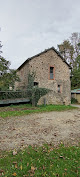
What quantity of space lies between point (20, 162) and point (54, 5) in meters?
11.1

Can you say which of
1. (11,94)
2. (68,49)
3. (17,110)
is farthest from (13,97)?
(68,49)

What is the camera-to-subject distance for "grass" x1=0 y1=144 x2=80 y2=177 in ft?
6.56

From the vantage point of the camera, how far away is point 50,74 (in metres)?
15.0

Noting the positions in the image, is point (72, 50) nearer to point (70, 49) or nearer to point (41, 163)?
point (70, 49)

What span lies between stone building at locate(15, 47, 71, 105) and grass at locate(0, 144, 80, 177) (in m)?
10.8

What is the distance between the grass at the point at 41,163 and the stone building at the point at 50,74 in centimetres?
1078

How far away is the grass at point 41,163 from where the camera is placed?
6.56ft

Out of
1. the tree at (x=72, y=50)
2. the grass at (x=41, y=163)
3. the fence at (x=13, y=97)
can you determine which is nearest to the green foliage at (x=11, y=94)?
the fence at (x=13, y=97)

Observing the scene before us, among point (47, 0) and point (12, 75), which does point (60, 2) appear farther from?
point (12, 75)

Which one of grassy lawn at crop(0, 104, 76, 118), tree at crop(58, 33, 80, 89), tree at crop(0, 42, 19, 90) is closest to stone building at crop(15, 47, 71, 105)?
tree at crop(0, 42, 19, 90)

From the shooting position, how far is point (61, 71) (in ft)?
52.4

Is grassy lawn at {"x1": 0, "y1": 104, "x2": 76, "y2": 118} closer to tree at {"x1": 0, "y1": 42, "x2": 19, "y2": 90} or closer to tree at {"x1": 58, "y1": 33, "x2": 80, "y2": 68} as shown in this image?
tree at {"x1": 0, "y1": 42, "x2": 19, "y2": 90}

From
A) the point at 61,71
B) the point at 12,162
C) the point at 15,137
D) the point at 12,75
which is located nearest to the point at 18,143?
the point at 15,137

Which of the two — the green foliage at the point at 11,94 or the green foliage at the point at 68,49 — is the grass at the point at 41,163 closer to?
the green foliage at the point at 11,94
